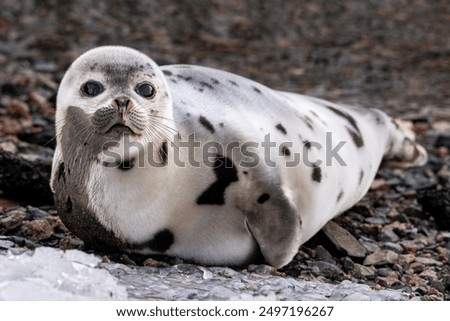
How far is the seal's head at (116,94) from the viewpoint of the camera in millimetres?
3980

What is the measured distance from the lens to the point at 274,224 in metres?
4.48

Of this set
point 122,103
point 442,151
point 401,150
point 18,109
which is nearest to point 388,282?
point 122,103

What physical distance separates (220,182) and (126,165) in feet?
1.57

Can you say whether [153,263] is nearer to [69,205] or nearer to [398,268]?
[69,205]

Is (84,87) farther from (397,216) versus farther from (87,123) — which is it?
(397,216)


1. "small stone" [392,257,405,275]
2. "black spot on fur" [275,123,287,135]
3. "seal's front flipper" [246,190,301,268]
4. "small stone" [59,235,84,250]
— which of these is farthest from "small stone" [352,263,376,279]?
"small stone" [59,235,84,250]

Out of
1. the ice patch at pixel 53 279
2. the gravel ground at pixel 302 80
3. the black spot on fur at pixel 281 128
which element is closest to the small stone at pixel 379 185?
the gravel ground at pixel 302 80

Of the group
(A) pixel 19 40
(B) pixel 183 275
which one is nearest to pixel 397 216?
(B) pixel 183 275

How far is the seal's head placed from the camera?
3980mm

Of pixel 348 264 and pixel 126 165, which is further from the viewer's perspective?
pixel 348 264

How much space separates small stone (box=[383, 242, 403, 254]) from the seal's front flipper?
95cm

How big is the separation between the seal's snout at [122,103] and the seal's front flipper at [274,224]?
2.86 feet

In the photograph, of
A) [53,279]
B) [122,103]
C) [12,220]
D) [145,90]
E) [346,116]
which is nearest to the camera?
[53,279]

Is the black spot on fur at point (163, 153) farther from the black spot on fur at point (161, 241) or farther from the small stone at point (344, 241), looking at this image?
the small stone at point (344, 241)
